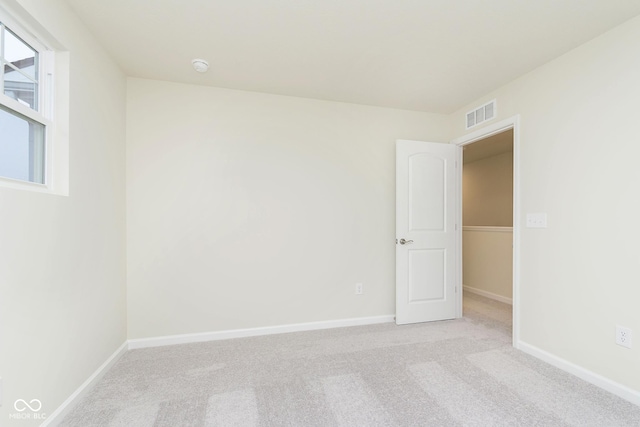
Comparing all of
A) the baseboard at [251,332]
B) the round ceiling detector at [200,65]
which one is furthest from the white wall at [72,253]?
the round ceiling detector at [200,65]

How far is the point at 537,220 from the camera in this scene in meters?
2.40

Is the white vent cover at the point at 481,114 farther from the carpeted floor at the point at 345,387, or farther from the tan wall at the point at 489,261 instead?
the carpeted floor at the point at 345,387

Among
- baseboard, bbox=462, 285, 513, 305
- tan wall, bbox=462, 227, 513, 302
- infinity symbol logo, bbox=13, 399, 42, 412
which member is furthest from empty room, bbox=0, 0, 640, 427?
tan wall, bbox=462, 227, 513, 302

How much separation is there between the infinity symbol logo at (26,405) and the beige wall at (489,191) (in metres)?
6.06

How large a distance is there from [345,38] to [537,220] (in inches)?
84.2

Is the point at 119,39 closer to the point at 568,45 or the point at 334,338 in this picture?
the point at 334,338

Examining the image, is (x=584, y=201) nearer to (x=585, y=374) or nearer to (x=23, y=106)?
(x=585, y=374)

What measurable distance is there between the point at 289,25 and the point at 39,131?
1626 mm

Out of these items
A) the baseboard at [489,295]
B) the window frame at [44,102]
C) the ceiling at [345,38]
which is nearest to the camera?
the window frame at [44,102]

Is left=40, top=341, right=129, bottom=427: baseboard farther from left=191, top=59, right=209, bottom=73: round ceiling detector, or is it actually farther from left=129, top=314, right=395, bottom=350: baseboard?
left=191, top=59, right=209, bottom=73: round ceiling detector

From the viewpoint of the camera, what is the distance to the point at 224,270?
9.11 ft

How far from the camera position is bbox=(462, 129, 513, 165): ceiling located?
4.16 meters
